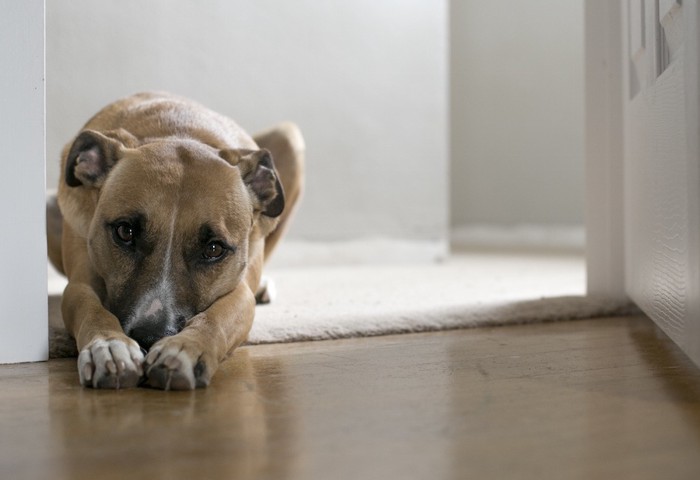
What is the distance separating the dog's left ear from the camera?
79.7 inches

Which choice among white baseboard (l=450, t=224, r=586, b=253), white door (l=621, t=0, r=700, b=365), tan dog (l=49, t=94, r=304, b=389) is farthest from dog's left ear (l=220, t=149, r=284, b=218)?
white baseboard (l=450, t=224, r=586, b=253)

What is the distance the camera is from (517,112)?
619 cm

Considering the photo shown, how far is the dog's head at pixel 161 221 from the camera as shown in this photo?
5.73ft

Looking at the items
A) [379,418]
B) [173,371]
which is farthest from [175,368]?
[379,418]

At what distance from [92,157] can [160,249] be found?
12.3 inches

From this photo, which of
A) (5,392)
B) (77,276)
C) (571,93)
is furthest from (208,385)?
(571,93)

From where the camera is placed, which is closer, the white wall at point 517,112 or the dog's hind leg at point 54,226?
the dog's hind leg at point 54,226

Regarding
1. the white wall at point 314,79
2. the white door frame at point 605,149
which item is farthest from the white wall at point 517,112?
the white door frame at point 605,149

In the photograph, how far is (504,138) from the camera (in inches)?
247

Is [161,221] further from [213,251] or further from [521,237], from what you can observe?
[521,237]

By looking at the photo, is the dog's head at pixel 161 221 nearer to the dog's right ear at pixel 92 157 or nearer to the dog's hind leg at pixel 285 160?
the dog's right ear at pixel 92 157

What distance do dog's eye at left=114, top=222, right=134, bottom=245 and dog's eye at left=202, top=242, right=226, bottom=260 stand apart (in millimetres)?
153

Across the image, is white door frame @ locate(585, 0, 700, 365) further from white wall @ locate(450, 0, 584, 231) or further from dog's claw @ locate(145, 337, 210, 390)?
white wall @ locate(450, 0, 584, 231)

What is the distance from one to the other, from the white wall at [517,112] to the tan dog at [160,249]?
14.0 ft
